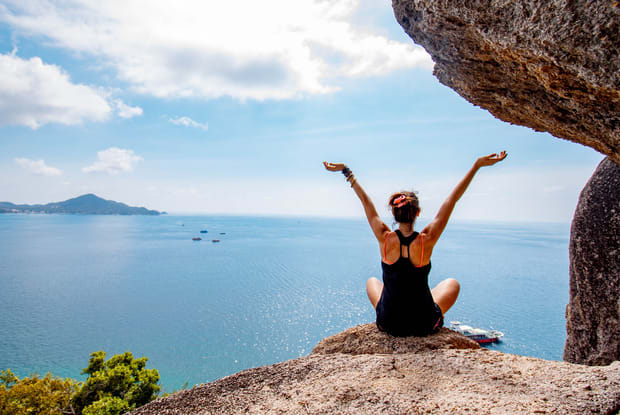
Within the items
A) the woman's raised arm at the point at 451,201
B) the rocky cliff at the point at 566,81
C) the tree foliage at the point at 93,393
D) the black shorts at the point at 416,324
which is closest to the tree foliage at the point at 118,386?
the tree foliage at the point at 93,393

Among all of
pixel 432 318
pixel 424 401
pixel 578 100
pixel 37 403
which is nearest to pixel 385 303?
pixel 432 318

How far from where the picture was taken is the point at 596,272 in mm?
5395

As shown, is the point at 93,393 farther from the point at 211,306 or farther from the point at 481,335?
the point at 481,335

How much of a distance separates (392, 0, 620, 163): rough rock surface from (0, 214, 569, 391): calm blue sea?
31346 mm

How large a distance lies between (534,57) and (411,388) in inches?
129

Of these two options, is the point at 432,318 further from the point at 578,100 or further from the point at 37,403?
the point at 37,403

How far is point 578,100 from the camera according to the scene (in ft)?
11.1

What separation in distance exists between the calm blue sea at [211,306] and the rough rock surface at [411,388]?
29405 millimetres

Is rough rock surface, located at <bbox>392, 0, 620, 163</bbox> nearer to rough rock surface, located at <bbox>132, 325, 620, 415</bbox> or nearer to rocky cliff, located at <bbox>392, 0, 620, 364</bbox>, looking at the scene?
rocky cliff, located at <bbox>392, 0, 620, 364</bbox>

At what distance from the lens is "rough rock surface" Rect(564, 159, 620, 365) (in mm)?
5191

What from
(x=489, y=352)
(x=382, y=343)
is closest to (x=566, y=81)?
(x=489, y=352)

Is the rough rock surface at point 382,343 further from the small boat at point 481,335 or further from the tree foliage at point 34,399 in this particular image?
the small boat at point 481,335

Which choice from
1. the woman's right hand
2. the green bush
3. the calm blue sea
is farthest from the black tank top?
the calm blue sea

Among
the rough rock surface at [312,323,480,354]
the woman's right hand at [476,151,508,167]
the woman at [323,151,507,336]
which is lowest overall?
the rough rock surface at [312,323,480,354]
